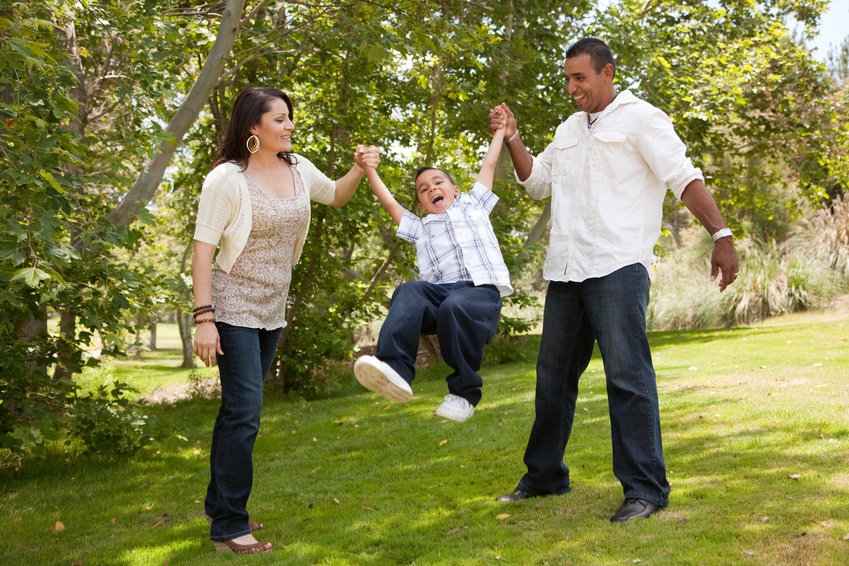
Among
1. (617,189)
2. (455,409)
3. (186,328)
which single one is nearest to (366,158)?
(617,189)

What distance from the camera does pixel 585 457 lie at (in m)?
5.68

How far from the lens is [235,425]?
158 inches

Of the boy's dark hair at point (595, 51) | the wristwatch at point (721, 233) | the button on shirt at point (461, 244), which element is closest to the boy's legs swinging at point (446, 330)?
the button on shirt at point (461, 244)

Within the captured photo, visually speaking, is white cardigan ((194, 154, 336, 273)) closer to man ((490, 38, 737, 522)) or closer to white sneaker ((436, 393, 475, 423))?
white sneaker ((436, 393, 475, 423))

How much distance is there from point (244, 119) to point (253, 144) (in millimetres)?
126

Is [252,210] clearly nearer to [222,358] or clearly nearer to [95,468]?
[222,358]

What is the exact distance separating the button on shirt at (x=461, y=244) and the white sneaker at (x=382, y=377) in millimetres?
727

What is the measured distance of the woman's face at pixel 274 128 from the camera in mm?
4051

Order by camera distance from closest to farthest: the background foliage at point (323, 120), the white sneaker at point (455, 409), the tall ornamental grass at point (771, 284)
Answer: the white sneaker at point (455, 409) → the background foliage at point (323, 120) → the tall ornamental grass at point (771, 284)

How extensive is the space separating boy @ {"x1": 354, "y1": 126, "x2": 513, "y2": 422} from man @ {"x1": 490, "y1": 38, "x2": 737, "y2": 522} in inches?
14.6

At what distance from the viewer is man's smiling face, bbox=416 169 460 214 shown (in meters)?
4.50

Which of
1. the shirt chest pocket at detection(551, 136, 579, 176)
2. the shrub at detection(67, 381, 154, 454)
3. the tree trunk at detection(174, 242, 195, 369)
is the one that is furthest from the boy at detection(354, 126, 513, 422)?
the tree trunk at detection(174, 242, 195, 369)

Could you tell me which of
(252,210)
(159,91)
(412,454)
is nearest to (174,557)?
(252,210)

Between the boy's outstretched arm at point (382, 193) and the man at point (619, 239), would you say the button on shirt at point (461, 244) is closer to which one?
the boy's outstretched arm at point (382, 193)
